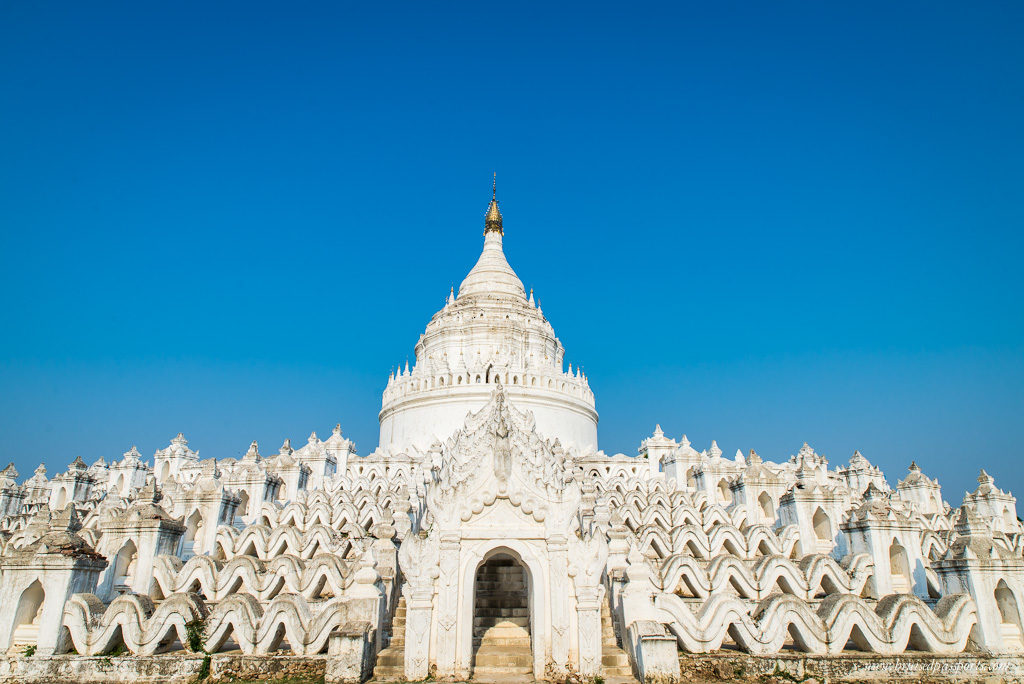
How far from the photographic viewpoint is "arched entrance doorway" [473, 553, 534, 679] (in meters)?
11.7

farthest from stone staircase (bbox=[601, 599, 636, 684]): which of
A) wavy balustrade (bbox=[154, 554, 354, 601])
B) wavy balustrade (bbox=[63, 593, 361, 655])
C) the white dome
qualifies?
the white dome

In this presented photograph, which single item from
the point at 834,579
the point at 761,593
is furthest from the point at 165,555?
the point at 834,579

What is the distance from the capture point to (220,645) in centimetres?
1220

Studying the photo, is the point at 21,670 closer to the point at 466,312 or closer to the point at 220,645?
the point at 220,645

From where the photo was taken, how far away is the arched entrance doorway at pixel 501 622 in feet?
38.3

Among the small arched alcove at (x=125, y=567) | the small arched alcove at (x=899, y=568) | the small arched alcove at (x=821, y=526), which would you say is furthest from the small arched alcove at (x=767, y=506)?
the small arched alcove at (x=125, y=567)

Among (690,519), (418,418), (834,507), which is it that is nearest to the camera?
(834,507)

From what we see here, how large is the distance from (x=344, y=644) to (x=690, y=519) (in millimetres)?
14678

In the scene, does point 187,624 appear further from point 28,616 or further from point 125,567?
point 125,567

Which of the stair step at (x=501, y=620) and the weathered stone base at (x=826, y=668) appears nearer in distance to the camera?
the weathered stone base at (x=826, y=668)

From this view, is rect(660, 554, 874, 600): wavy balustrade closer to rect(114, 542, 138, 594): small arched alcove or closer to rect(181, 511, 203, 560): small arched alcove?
rect(114, 542, 138, 594): small arched alcove

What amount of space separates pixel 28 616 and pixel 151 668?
3082 mm

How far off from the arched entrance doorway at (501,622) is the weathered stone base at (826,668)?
3.18 metres

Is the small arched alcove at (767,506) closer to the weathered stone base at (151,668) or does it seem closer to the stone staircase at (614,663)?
the stone staircase at (614,663)
